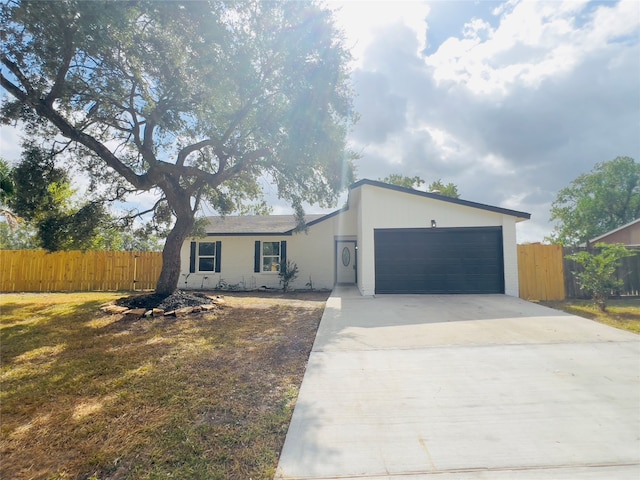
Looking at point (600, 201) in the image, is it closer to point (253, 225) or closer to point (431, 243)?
point (431, 243)

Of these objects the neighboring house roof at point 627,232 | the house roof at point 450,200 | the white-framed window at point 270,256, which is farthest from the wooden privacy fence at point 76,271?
the neighboring house roof at point 627,232

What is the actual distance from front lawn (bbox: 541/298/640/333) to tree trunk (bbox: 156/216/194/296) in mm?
10946

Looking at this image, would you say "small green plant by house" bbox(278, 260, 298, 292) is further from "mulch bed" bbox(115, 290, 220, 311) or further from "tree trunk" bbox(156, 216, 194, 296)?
"tree trunk" bbox(156, 216, 194, 296)

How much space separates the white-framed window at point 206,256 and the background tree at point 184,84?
15.7 ft

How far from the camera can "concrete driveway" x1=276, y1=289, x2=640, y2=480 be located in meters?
2.22

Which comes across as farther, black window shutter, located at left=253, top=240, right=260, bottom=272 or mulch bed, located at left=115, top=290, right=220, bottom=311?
black window shutter, located at left=253, top=240, right=260, bottom=272

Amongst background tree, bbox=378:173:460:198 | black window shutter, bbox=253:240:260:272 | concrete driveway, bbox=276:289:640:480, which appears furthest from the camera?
background tree, bbox=378:173:460:198

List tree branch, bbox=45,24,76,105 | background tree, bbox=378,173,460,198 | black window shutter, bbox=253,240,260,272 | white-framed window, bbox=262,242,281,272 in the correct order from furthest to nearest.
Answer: background tree, bbox=378,173,460,198 < white-framed window, bbox=262,242,281,272 < black window shutter, bbox=253,240,260,272 < tree branch, bbox=45,24,76,105

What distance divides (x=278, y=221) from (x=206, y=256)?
416 centimetres

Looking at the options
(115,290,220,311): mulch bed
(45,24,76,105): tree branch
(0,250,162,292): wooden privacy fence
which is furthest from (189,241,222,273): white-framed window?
(45,24,76,105): tree branch

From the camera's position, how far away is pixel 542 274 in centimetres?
1048

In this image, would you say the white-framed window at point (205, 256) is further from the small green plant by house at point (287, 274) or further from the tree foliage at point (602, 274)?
the tree foliage at point (602, 274)

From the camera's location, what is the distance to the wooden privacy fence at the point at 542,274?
34.2 feet

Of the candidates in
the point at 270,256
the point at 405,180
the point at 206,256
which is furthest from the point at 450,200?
the point at 405,180
